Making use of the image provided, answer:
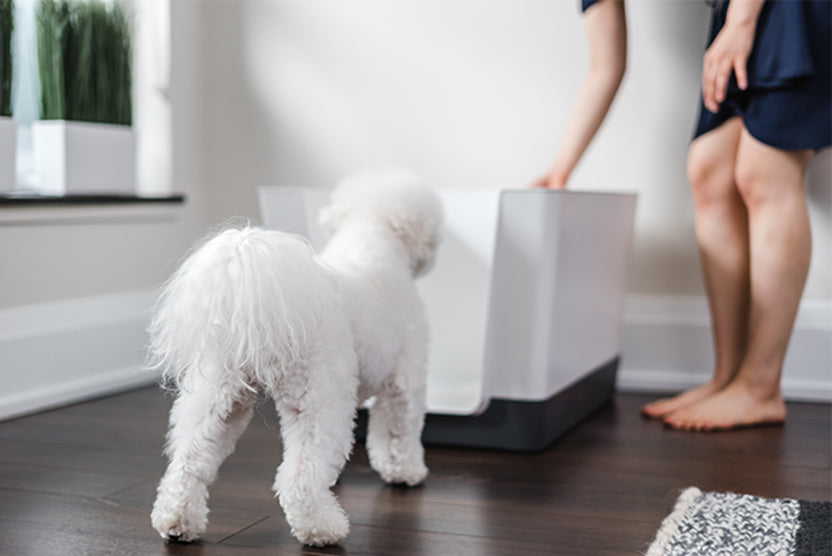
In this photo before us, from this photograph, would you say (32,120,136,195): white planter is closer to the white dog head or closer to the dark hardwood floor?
the dark hardwood floor

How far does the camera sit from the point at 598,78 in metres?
2.11

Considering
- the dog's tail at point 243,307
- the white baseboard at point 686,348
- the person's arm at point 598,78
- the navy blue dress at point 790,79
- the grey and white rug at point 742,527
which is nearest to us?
the dog's tail at point 243,307

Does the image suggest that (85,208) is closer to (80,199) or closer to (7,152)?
(80,199)

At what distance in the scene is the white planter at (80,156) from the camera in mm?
2146

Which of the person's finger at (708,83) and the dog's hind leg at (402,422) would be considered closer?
the dog's hind leg at (402,422)

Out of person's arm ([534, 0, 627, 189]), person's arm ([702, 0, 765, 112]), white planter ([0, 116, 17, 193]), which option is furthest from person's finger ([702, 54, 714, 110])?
white planter ([0, 116, 17, 193])

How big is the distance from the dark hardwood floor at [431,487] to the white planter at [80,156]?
0.53m

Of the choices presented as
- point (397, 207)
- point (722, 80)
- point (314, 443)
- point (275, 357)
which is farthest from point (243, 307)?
point (722, 80)

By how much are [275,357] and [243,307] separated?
0.32ft

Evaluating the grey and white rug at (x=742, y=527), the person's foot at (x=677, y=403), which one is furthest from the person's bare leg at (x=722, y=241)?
the grey and white rug at (x=742, y=527)

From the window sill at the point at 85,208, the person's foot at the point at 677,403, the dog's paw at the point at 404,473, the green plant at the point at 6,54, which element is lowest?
the person's foot at the point at 677,403

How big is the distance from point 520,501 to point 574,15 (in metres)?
1.41

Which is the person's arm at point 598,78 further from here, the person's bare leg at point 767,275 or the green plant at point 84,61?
the green plant at point 84,61

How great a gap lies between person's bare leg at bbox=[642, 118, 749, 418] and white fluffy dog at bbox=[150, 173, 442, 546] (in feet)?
3.08
